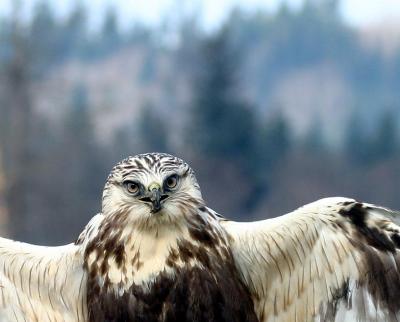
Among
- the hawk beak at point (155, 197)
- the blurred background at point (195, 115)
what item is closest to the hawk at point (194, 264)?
the hawk beak at point (155, 197)

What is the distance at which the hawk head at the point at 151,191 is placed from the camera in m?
6.00

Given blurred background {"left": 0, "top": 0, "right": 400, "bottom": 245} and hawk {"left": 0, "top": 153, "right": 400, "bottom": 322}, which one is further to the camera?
blurred background {"left": 0, "top": 0, "right": 400, "bottom": 245}

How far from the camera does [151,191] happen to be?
5.98 meters

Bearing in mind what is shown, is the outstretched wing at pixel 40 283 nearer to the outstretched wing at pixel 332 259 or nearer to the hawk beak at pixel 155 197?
the hawk beak at pixel 155 197

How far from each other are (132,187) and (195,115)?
1338 inches

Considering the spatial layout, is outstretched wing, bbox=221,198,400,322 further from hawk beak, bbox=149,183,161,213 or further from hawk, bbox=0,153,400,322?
hawk beak, bbox=149,183,161,213

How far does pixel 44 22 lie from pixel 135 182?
1254 inches

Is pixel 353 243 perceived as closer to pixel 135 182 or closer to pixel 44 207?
pixel 135 182

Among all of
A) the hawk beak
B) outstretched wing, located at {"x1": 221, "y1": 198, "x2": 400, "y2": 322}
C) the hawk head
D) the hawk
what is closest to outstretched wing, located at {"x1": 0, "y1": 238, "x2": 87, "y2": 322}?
the hawk

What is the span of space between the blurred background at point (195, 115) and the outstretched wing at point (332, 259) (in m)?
21.3

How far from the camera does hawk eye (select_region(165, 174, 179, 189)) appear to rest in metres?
6.05

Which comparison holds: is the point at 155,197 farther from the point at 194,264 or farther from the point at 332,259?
the point at 332,259

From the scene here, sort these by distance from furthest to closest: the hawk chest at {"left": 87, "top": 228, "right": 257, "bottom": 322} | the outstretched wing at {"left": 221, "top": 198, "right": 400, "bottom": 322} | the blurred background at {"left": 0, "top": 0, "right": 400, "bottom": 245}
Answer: the blurred background at {"left": 0, "top": 0, "right": 400, "bottom": 245} < the hawk chest at {"left": 87, "top": 228, "right": 257, "bottom": 322} < the outstretched wing at {"left": 221, "top": 198, "right": 400, "bottom": 322}

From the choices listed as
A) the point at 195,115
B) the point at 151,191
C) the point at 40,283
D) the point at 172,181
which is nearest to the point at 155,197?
the point at 151,191
